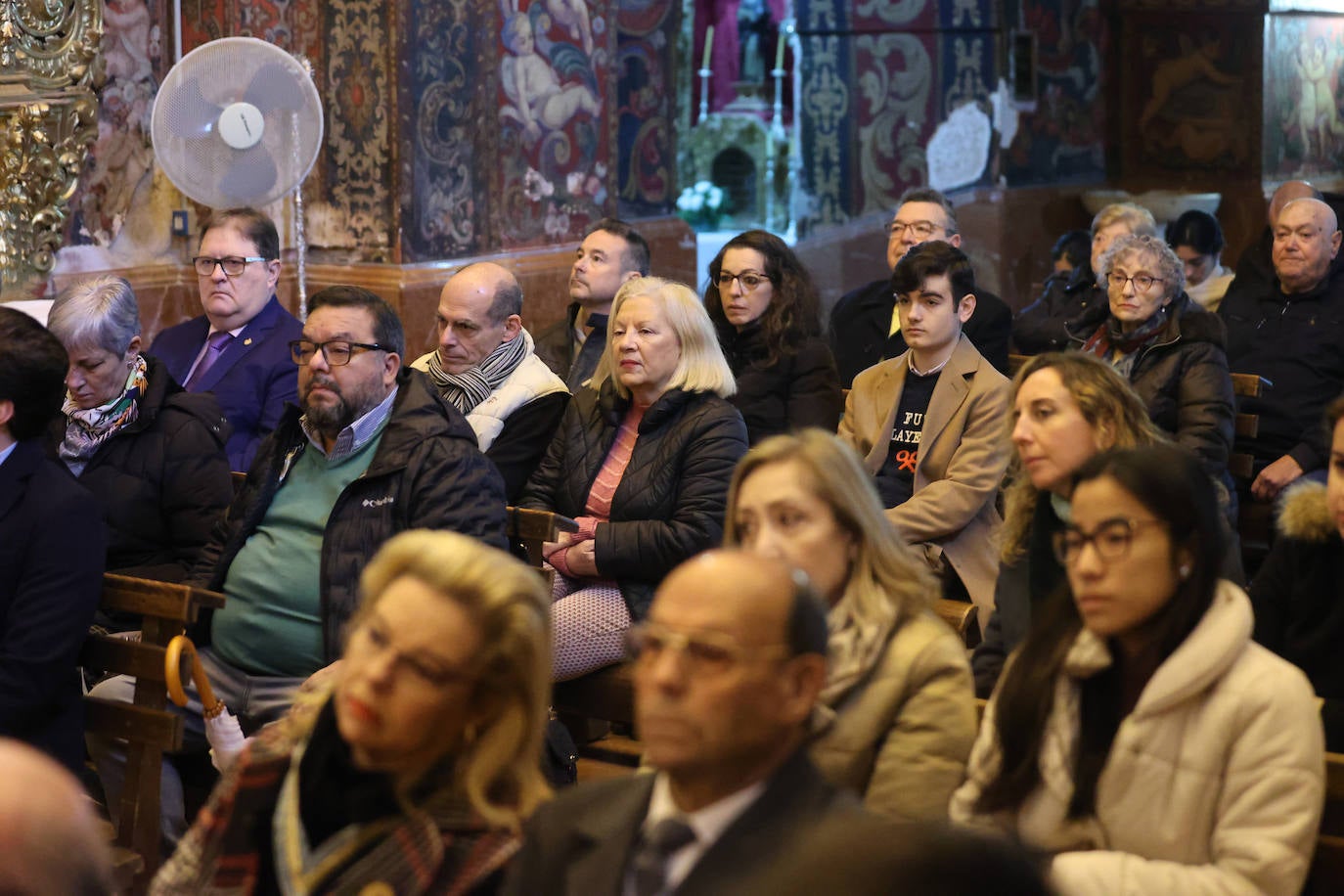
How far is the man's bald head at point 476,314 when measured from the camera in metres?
4.77

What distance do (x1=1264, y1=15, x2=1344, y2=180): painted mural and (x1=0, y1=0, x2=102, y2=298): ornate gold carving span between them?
696 centimetres

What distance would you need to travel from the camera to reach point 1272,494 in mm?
5574

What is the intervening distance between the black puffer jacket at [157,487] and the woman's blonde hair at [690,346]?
102 centimetres

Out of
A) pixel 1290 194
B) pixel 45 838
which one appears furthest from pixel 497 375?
pixel 1290 194

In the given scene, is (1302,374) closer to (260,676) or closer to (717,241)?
(260,676)

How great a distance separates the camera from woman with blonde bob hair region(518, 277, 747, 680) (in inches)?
158

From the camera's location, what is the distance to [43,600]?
3.33 meters

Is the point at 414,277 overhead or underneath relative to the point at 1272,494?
overhead

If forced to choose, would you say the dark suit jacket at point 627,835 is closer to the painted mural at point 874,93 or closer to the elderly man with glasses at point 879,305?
the elderly man with glasses at point 879,305

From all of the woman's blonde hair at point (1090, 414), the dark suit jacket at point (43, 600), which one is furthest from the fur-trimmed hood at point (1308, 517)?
the dark suit jacket at point (43, 600)

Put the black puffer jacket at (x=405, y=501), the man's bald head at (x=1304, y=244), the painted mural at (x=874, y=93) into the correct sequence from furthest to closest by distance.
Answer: the painted mural at (x=874, y=93)
the man's bald head at (x=1304, y=244)
the black puffer jacket at (x=405, y=501)

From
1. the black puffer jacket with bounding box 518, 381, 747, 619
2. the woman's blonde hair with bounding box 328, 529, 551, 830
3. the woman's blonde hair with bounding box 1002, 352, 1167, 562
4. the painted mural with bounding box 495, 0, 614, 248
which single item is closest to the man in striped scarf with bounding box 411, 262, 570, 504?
the black puffer jacket with bounding box 518, 381, 747, 619

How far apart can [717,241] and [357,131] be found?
4.62 metres

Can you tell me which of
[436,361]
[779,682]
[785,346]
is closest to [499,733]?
[779,682]
